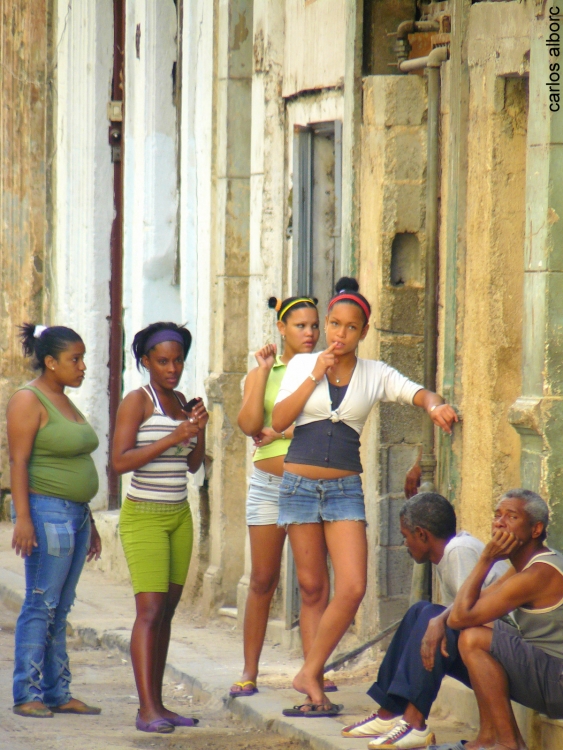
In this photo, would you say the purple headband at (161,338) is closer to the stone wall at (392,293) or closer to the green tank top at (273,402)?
the green tank top at (273,402)

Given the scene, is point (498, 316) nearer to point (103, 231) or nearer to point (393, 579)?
point (393, 579)

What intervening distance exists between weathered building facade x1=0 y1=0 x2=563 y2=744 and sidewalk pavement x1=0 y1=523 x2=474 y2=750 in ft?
1.08

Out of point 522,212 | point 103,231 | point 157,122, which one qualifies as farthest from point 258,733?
point 103,231

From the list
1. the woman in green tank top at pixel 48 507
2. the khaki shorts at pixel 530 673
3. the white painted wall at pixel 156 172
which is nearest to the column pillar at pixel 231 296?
the white painted wall at pixel 156 172

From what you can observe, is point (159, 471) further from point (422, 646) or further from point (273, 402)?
point (422, 646)

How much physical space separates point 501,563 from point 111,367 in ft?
20.2

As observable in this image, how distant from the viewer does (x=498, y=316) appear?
20.3ft

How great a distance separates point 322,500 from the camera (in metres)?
6.11

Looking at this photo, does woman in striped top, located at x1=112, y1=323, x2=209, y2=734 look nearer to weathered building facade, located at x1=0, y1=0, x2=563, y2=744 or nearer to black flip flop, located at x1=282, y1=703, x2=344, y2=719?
black flip flop, located at x1=282, y1=703, x2=344, y2=719

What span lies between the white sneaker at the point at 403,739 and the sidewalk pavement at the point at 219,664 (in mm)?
113

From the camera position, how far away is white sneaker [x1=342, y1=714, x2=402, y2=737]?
5.79 metres

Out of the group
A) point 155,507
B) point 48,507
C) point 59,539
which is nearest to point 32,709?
point 59,539

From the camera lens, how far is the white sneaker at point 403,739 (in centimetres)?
559

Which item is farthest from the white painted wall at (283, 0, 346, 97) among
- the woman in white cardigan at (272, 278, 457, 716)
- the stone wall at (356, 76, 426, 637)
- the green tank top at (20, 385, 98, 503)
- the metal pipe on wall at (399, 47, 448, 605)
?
the green tank top at (20, 385, 98, 503)
